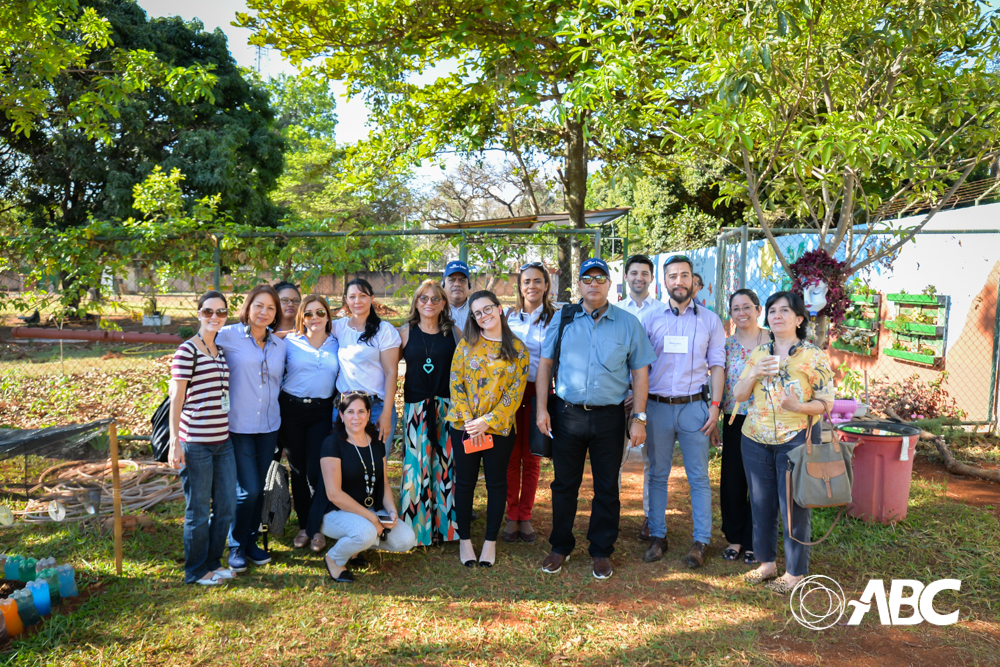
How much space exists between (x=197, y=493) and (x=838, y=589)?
3.63 m

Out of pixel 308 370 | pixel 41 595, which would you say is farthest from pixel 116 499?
pixel 308 370

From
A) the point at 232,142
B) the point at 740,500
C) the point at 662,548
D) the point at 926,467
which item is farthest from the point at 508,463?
the point at 232,142

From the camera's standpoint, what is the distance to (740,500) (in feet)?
13.4

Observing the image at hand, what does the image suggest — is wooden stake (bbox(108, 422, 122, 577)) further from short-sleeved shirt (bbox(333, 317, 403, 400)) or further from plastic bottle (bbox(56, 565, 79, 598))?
short-sleeved shirt (bbox(333, 317, 403, 400))

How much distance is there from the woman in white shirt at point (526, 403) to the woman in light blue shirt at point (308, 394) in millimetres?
1233

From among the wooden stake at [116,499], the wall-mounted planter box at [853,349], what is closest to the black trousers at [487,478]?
the wooden stake at [116,499]

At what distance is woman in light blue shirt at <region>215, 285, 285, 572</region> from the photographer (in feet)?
12.2

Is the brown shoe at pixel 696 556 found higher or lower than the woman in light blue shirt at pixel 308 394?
lower

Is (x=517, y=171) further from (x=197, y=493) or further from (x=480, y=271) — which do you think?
(x=197, y=493)

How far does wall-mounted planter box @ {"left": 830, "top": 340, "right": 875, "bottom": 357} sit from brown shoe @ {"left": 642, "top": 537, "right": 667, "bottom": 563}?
506cm

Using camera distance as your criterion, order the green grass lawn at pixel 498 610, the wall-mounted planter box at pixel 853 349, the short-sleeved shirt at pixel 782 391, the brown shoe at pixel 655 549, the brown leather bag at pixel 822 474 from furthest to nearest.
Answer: the wall-mounted planter box at pixel 853 349, the brown shoe at pixel 655 549, the short-sleeved shirt at pixel 782 391, the brown leather bag at pixel 822 474, the green grass lawn at pixel 498 610

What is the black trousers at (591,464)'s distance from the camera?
149 inches

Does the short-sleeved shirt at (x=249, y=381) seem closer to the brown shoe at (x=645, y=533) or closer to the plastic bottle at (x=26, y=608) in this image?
the plastic bottle at (x=26, y=608)

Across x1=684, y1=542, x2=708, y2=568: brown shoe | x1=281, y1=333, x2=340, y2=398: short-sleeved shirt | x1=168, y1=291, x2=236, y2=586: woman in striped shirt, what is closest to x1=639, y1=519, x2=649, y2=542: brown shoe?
x1=684, y1=542, x2=708, y2=568: brown shoe
